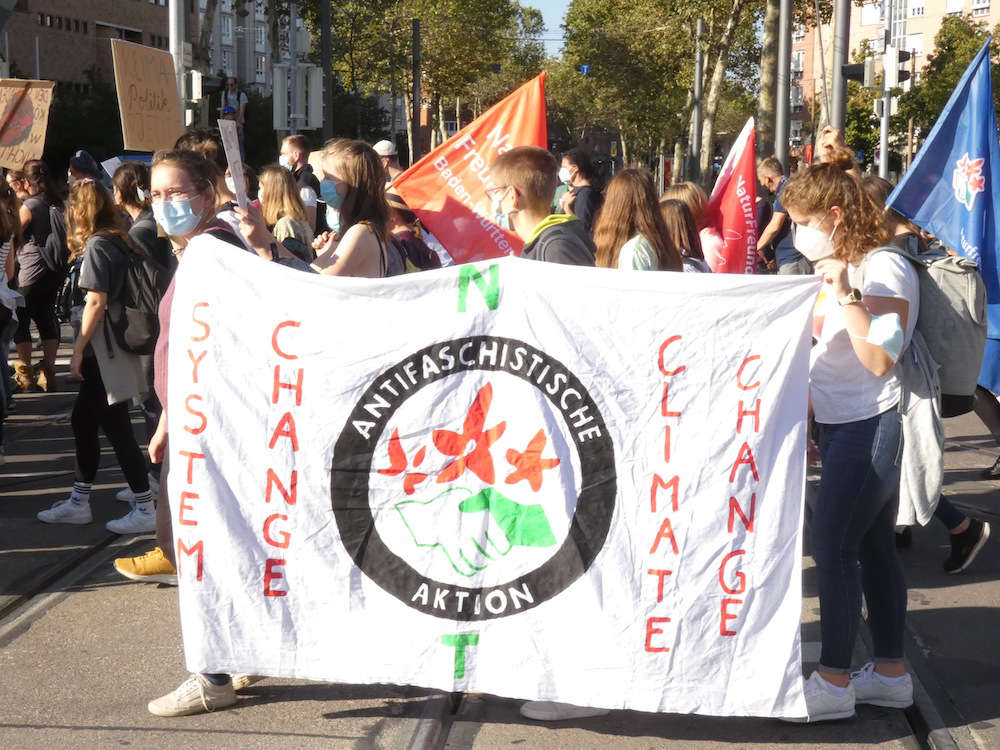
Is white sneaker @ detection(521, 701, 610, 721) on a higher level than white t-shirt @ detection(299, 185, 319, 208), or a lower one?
lower

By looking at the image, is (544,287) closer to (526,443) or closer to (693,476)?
(526,443)

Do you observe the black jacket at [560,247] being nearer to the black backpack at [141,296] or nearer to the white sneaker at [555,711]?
the white sneaker at [555,711]

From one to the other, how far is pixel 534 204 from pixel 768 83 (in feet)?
86.7

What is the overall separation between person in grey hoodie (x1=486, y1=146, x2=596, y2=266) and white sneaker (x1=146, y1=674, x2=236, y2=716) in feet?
6.06

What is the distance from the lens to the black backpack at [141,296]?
20.7ft

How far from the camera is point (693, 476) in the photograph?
3.88 meters

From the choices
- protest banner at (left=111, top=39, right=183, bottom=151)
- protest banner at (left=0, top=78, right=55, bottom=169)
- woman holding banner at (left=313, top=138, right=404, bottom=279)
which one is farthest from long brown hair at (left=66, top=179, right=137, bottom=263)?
protest banner at (left=0, top=78, right=55, bottom=169)

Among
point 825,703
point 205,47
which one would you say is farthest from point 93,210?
point 205,47

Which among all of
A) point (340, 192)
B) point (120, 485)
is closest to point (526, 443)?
point (340, 192)

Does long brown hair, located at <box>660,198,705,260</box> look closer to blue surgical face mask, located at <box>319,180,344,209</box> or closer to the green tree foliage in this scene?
blue surgical face mask, located at <box>319,180,344,209</box>

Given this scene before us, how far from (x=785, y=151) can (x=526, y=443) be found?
15391 mm

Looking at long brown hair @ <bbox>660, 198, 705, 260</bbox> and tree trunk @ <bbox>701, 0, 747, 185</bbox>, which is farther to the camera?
tree trunk @ <bbox>701, 0, 747, 185</bbox>

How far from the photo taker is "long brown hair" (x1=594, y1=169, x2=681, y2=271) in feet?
17.2

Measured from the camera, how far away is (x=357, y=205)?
5375 mm
